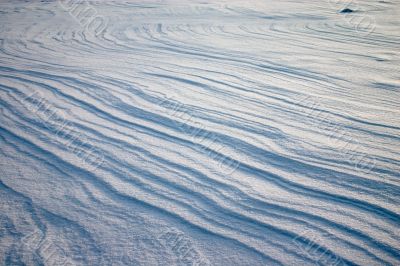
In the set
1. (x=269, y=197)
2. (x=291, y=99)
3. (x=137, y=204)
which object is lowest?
(x=137, y=204)

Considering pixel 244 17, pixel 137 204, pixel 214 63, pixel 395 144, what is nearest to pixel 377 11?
A: pixel 244 17

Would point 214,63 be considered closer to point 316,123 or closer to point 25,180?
point 316,123

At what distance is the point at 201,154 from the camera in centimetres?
220

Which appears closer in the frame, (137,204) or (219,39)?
(137,204)

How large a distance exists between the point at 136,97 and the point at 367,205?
7.07 ft

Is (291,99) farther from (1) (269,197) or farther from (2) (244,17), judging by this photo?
(2) (244,17)

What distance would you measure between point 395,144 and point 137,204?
6.09 ft

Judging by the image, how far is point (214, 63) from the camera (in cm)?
389

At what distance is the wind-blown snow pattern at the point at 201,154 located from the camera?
5.06 ft

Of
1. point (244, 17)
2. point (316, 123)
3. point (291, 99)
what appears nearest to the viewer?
point (316, 123)

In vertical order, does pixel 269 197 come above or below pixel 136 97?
below

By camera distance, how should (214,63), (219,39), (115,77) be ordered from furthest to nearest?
(219,39) < (214,63) < (115,77)

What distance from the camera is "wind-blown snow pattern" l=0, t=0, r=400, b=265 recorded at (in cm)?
154

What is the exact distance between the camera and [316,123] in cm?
251
